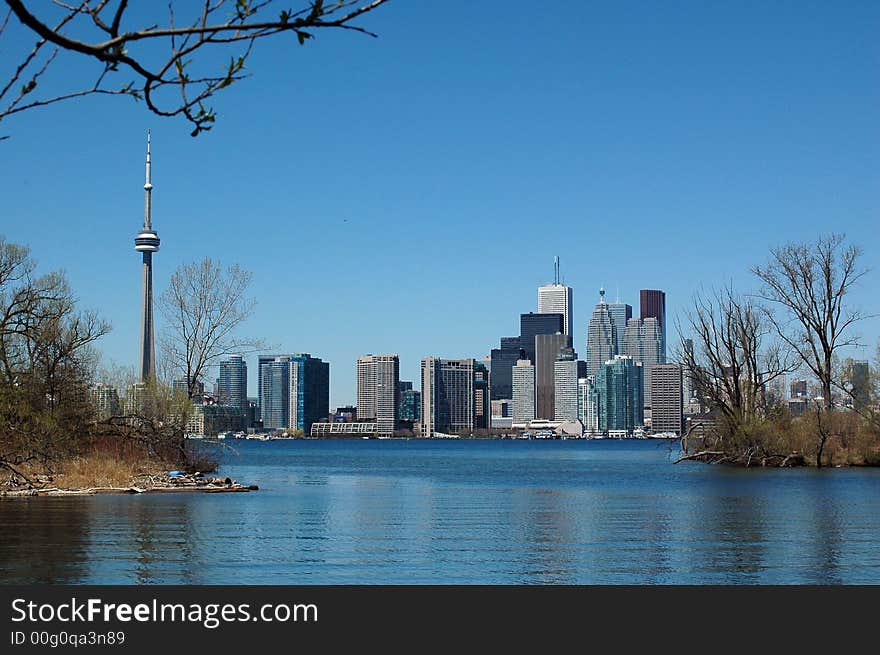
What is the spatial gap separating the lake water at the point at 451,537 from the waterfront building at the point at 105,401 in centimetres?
960

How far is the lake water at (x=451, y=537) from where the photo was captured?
69.5 feet

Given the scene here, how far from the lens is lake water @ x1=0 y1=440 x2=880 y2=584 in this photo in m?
21.2

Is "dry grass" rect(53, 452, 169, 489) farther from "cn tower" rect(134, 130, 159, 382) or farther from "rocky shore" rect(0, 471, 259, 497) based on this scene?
"cn tower" rect(134, 130, 159, 382)

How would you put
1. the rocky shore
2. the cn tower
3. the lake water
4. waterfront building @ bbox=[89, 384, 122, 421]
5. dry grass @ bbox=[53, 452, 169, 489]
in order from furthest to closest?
1. the cn tower
2. waterfront building @ bbox=[89, 384, 122, 421]
3. dry grass @ bbox=[53, 452, 169, 489]
4. the rocky shore
5. the lake water

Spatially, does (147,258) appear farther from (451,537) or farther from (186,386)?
(451,537)

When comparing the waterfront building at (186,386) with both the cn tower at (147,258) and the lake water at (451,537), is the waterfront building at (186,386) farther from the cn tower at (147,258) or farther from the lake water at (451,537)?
the cn tower at (147,258)

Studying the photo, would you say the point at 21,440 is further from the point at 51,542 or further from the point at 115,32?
the point at 115,32

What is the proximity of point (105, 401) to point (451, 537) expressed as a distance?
29339 mm

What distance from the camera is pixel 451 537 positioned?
28.2 meters

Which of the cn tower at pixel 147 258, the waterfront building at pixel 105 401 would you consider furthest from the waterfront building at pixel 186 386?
the cn tower at pixel 147 258

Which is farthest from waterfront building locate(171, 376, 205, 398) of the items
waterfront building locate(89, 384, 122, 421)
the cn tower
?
the cn tower

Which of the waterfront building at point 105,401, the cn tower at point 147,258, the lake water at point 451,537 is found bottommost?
the lake water at point 451,537

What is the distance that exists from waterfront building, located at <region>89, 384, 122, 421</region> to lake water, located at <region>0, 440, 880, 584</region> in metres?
9.60
